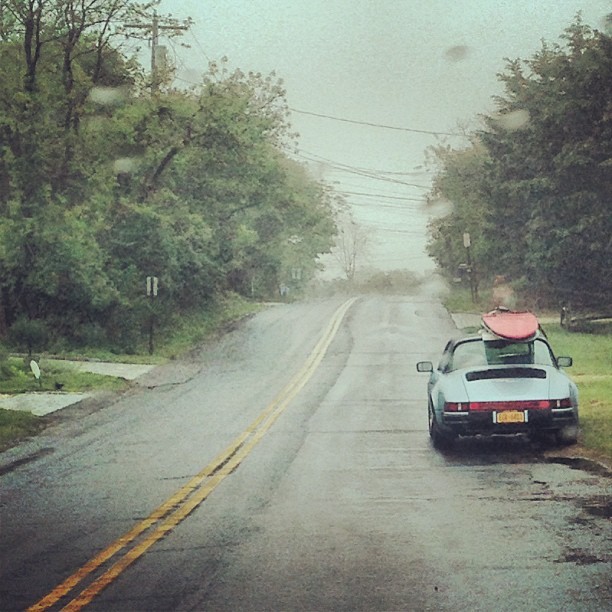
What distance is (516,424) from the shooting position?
14.0 m

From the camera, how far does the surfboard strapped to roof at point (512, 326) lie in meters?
15.3

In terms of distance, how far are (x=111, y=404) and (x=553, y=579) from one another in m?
17.0

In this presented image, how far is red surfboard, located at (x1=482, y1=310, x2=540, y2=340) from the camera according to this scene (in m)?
15.3

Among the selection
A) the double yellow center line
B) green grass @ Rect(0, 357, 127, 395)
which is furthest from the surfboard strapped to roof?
green grass @ Rect(0, 357, 127, 395)

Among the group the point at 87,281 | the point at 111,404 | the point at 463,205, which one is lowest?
the point at 111,404

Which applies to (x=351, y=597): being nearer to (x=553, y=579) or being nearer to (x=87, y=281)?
(x=553, y=579)

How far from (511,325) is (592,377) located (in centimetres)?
1085

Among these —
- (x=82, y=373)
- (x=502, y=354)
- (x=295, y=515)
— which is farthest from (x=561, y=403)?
(x=82, y=373)

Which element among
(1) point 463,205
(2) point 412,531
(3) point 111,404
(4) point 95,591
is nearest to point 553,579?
(2) point 412,531

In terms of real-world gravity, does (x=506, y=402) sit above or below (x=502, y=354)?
below

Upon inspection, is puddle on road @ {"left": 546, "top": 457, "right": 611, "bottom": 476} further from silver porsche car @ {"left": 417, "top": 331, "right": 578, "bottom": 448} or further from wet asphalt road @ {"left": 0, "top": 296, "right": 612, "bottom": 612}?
silver porsche car @ {"left": 417, "top": 331, "right": 578, "bottom": 448}

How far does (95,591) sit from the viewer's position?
285 inches

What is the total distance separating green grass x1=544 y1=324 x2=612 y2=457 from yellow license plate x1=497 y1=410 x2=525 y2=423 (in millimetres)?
1157

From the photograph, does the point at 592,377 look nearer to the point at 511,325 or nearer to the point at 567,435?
the point at 511,325
